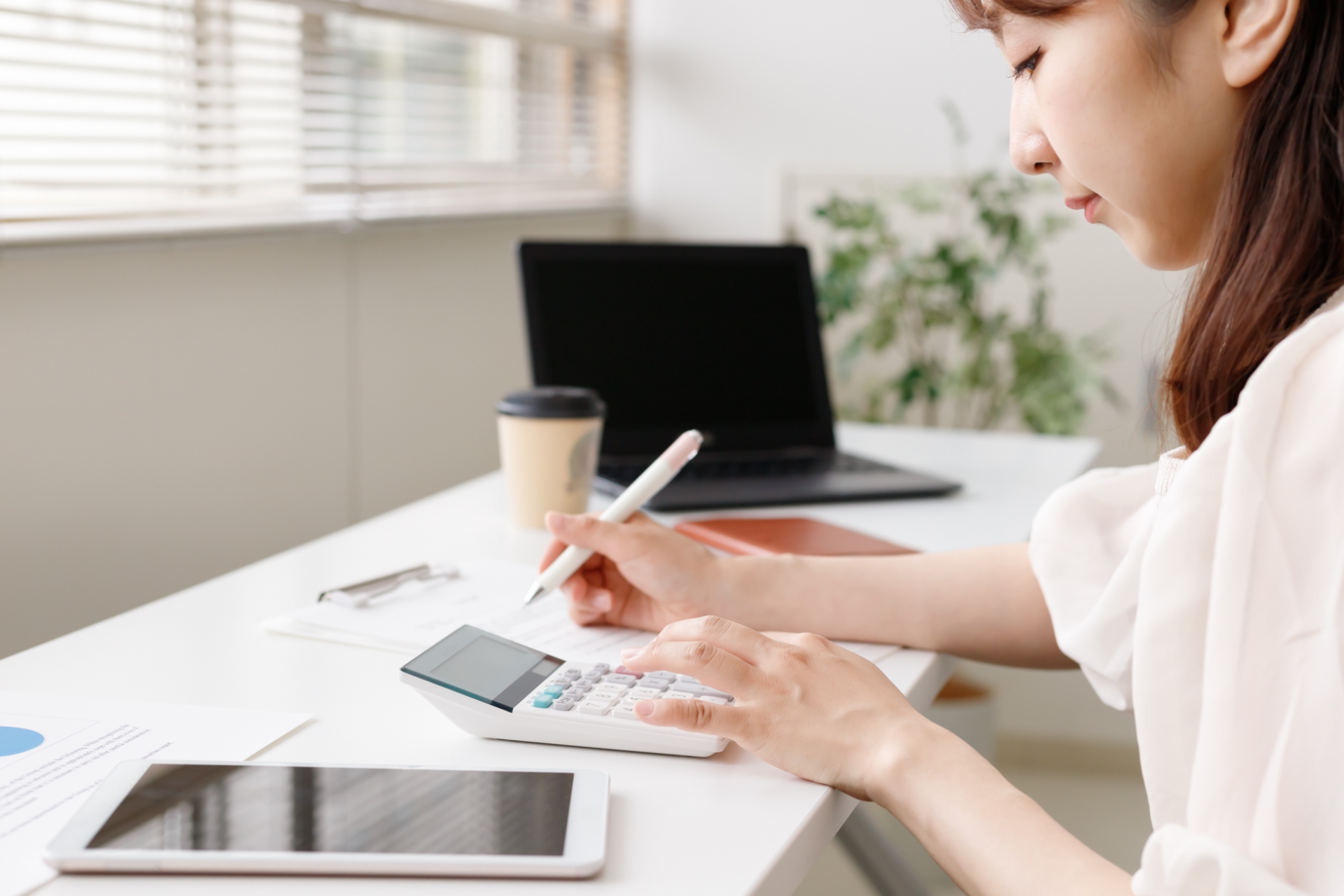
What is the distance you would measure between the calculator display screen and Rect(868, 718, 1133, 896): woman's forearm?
200mm

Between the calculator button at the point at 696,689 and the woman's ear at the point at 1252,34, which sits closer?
the woman's ear at the point at 1252,34

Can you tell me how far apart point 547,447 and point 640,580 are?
31 centimetres

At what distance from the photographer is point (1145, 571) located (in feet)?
1.82

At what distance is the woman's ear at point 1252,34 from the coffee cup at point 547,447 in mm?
678

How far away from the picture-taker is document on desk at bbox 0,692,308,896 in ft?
1.80

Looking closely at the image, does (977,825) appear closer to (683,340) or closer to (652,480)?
(652,480)

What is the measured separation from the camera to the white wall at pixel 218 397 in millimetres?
1407

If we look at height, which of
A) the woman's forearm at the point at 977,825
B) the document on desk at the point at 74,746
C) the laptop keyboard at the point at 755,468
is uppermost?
the laptop keyboard at the point at 755,468

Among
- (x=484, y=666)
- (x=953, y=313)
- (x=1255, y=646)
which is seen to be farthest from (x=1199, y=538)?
(x=953, y=313)

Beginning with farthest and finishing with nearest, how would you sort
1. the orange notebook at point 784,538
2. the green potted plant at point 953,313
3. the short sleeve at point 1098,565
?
the green potted plant at point 953,313 → the orange notebook at point 784,538 → the short sleeve at point 1098,565

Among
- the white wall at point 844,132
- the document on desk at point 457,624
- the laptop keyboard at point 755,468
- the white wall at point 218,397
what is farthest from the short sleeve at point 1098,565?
the white wall at point 844,132

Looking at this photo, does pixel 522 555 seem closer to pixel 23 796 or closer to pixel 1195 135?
pixel 23 796

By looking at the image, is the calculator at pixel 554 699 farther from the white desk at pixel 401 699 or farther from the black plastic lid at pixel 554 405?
the black plastic lid at pixel 554 405

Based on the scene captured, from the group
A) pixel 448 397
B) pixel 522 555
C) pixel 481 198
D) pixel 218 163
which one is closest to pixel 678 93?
pixel 481 198
